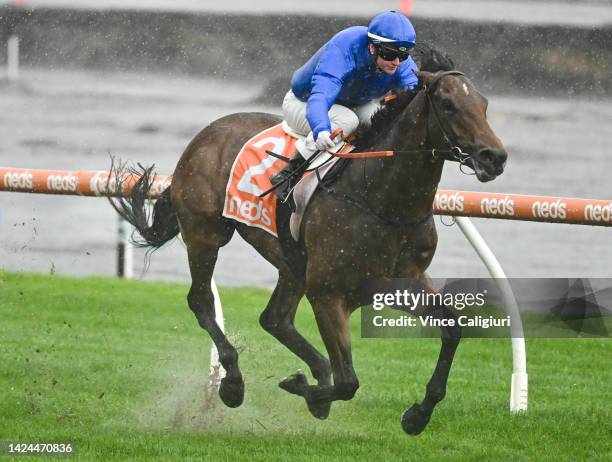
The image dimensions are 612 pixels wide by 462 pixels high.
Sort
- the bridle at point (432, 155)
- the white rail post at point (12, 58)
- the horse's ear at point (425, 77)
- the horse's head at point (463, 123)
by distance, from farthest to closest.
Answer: the white rail post at point (12, 58) < the horse's ear at point (425, 77) < the bridle at point (432, 155) < the horse's head at point (463, 123)

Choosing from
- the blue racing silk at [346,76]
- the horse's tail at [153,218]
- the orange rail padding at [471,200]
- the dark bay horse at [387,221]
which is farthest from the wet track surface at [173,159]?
the blue racing silk at [346,76]

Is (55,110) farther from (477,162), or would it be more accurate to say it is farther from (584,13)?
(477,162)

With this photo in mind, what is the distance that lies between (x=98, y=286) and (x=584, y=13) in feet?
73.8

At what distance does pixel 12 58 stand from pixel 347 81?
95.8 ft

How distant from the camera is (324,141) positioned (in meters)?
5.11

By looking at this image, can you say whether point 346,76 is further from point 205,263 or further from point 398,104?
point 205,263

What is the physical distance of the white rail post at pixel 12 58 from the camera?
103ft

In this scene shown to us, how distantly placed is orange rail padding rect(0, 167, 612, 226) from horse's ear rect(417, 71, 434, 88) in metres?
1.14

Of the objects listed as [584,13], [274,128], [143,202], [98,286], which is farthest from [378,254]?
[584,13]

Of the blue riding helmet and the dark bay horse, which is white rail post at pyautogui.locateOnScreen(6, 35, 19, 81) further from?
the blue riding helmet

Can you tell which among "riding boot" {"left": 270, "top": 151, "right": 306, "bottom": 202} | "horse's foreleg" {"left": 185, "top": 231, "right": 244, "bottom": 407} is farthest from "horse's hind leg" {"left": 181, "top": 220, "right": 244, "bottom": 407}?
"riding boot" {"left": 270, "top": 151, "right": 306, "bottom": 202}

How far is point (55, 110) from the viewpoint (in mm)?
27703

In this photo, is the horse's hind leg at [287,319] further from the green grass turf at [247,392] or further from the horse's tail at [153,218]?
the horse's tail at [153,218]

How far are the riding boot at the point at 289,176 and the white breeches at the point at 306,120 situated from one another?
0.05 m
